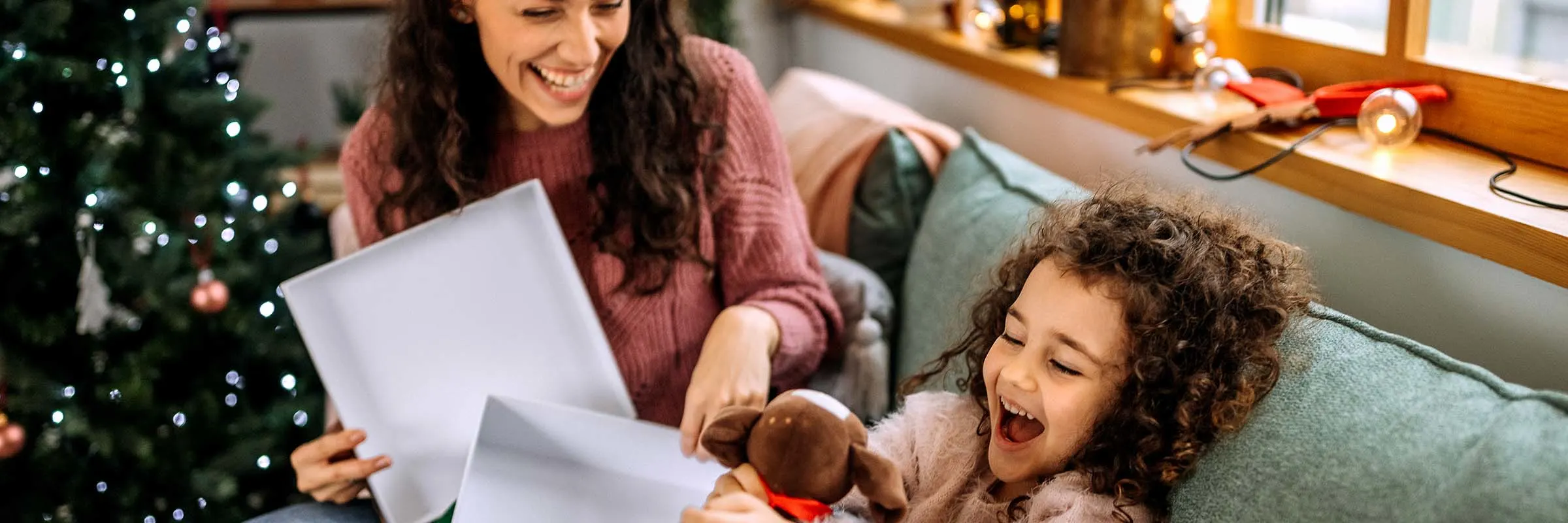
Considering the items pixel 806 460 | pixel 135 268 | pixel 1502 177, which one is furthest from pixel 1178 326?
pixel 135 268

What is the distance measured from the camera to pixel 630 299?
4.41 ft

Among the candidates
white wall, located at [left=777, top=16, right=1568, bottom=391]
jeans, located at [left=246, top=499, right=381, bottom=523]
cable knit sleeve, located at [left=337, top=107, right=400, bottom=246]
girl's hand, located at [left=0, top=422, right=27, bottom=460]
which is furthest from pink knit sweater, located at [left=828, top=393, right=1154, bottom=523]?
girl's hand, located at [left=0, top=422, right=27, bottom=460]

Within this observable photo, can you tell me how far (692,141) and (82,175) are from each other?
A: 101 cm

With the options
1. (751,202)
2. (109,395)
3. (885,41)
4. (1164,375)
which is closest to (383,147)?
(751,202)

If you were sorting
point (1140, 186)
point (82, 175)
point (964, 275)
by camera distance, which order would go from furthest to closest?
point (82, 175), point (964, 275), point (1140, 186)

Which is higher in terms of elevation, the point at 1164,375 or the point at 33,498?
the point at 1164,375

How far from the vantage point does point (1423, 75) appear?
117 cm

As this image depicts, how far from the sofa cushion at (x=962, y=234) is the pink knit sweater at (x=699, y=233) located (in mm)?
115

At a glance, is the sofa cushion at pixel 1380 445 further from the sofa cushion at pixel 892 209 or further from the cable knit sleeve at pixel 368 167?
the cable knit sleeve at pixel 368 167

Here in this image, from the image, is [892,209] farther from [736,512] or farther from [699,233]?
[736,512]

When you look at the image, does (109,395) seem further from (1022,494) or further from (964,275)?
(1022,494)

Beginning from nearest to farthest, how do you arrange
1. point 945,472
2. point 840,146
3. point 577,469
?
1. point 945,472
2. point 577,469
3. point 840,146

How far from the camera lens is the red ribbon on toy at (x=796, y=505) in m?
0.83

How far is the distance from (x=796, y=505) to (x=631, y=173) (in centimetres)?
57
